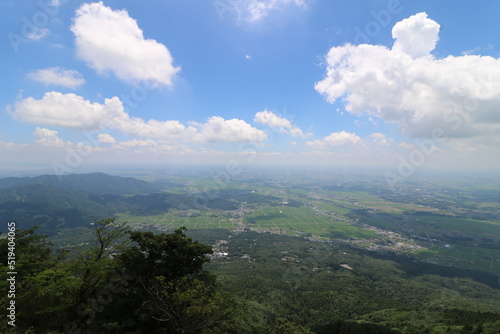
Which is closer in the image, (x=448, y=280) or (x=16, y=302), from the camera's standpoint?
(x=16, y=302)

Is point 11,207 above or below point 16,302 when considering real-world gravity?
below

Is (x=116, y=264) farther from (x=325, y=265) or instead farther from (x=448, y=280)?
(x=448, y=280)

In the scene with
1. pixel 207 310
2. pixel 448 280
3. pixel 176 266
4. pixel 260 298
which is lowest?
pixel 448 280

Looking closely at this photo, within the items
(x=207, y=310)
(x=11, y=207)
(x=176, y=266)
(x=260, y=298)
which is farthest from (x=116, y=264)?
(x=11, y=207)

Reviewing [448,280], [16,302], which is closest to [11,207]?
[16,302]

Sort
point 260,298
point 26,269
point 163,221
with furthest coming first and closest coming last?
point 163,221 → point 260,298 → point 26,269

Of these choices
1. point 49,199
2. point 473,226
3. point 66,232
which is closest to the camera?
point 66,232

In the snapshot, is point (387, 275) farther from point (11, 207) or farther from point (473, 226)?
point (11, 207)

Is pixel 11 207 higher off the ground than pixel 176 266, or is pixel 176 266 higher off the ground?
pixel 176 266

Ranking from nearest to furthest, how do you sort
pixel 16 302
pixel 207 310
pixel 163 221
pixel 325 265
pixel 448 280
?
pixel 207 310 → pixel 16 302 → pixel 448 280 → pixel 325 265 → pixel 163 221
